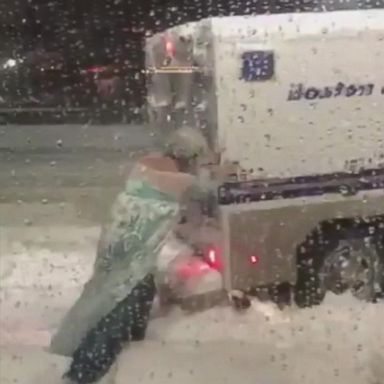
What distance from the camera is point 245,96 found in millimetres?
1198

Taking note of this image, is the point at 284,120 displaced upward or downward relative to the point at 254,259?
upward

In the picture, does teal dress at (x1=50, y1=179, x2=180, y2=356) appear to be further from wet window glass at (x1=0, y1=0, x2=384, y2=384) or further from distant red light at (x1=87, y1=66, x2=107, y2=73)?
distant red light at (x1=87, y1=66, x2=107, y2=73)

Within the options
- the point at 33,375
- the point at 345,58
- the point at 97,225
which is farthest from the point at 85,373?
the point at 345,58

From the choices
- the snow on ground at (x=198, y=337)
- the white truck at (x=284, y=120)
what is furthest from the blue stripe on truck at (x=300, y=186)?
the snow on ground at (x=198, y=337)

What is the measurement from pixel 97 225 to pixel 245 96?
0.65ft

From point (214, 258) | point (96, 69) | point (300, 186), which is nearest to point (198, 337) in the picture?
point (214, 258)

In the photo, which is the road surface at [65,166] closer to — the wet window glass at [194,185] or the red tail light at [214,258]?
the wet window glass at [194,185]

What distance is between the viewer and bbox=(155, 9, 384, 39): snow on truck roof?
1.18 meters

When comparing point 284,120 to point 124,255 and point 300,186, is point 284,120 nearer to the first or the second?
point 300,186

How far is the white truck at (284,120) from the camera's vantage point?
118cm

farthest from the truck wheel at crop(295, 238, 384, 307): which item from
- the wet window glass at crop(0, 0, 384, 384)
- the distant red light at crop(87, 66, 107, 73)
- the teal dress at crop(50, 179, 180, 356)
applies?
the distant red light at crop(87, 66, 107, 73)

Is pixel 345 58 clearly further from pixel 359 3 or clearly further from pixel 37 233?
pixel 37 233

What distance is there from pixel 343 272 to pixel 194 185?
7.4 inches

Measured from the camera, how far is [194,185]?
3.83ft
